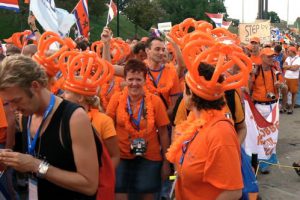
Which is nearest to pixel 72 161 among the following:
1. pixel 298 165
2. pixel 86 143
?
pixel 86 143

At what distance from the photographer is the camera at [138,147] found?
13.2 feet

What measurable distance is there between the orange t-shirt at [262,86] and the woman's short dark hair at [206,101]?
518 cm

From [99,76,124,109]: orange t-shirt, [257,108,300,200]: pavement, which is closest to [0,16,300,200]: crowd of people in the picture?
[99,76,124,109]: orange t-shirt

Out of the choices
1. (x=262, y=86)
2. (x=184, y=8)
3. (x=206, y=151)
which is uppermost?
(x=206, y=151)

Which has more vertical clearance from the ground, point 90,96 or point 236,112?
point 90,96

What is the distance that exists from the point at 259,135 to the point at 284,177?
2.49 ft

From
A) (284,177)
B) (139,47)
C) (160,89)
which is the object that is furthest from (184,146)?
(284,177)

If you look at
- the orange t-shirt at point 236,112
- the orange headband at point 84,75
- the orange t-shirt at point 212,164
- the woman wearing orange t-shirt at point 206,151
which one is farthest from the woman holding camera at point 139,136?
the orange t-shirt at point 212,164

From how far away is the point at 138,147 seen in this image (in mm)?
4016

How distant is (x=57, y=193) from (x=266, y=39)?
44.9ft

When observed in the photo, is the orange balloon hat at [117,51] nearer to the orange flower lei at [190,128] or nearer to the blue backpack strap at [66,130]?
the orange flower lei at [190,128]

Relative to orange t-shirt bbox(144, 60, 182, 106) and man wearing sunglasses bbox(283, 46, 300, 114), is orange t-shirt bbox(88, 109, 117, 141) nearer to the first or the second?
orange t-shirt bbox(144, 60, 182, 106)

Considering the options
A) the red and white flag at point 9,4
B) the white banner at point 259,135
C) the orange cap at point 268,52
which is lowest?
the white banner at point 259,135

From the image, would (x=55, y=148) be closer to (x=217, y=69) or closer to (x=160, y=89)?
(x=217, y=69)
